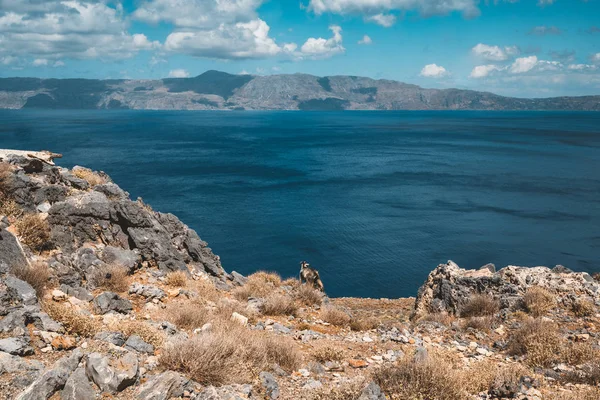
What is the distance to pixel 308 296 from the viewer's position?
1673 cm

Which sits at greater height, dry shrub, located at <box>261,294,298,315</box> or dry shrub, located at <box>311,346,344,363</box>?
dry shrub, located at <box>311,346,344,363</box>

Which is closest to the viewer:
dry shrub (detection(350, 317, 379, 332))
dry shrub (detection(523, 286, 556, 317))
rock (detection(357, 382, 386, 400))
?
rock (detection(357, 382, 386, 400))

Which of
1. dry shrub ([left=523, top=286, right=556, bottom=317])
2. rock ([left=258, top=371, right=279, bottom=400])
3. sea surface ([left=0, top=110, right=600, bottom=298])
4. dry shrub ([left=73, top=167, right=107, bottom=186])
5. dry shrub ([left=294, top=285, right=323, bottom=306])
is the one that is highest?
dry shrub ([left=73, top=167, right=107, bottom=186])

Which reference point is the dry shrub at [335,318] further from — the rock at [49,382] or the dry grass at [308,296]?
the rock at [49,382]

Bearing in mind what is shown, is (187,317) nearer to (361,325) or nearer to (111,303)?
(111,303)

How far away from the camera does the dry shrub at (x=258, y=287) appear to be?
16.0 m

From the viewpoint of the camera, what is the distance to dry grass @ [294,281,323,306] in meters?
16.6

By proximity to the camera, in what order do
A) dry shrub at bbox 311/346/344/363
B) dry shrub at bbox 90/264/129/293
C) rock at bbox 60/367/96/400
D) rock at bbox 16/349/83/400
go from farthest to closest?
dry shrub at bbox 90/264/129/293, dry shrub at bbox 311/346/344/363, rock at bbox 60/367/96/400, rock at bbox 16/349/83/400

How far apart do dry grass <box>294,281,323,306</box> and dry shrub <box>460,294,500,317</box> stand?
17.6 feet

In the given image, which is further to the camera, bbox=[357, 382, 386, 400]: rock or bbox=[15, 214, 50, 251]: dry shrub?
bbox=[15, 214, 50, 251]: dry shrub

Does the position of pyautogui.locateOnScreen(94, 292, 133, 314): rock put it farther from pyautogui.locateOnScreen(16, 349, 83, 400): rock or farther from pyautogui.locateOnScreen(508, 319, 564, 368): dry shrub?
pyautogui.locateOnScreen(508, 319, 564, 368): dry shrub

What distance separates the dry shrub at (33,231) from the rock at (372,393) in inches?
446

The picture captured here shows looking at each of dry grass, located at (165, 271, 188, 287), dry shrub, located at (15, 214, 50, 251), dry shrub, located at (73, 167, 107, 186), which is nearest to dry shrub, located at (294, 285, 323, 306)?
dry grass, located at (165, 271, 188, 287)

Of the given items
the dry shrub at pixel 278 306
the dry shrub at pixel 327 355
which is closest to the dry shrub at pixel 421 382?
the dry shrub at pixel 327 355
